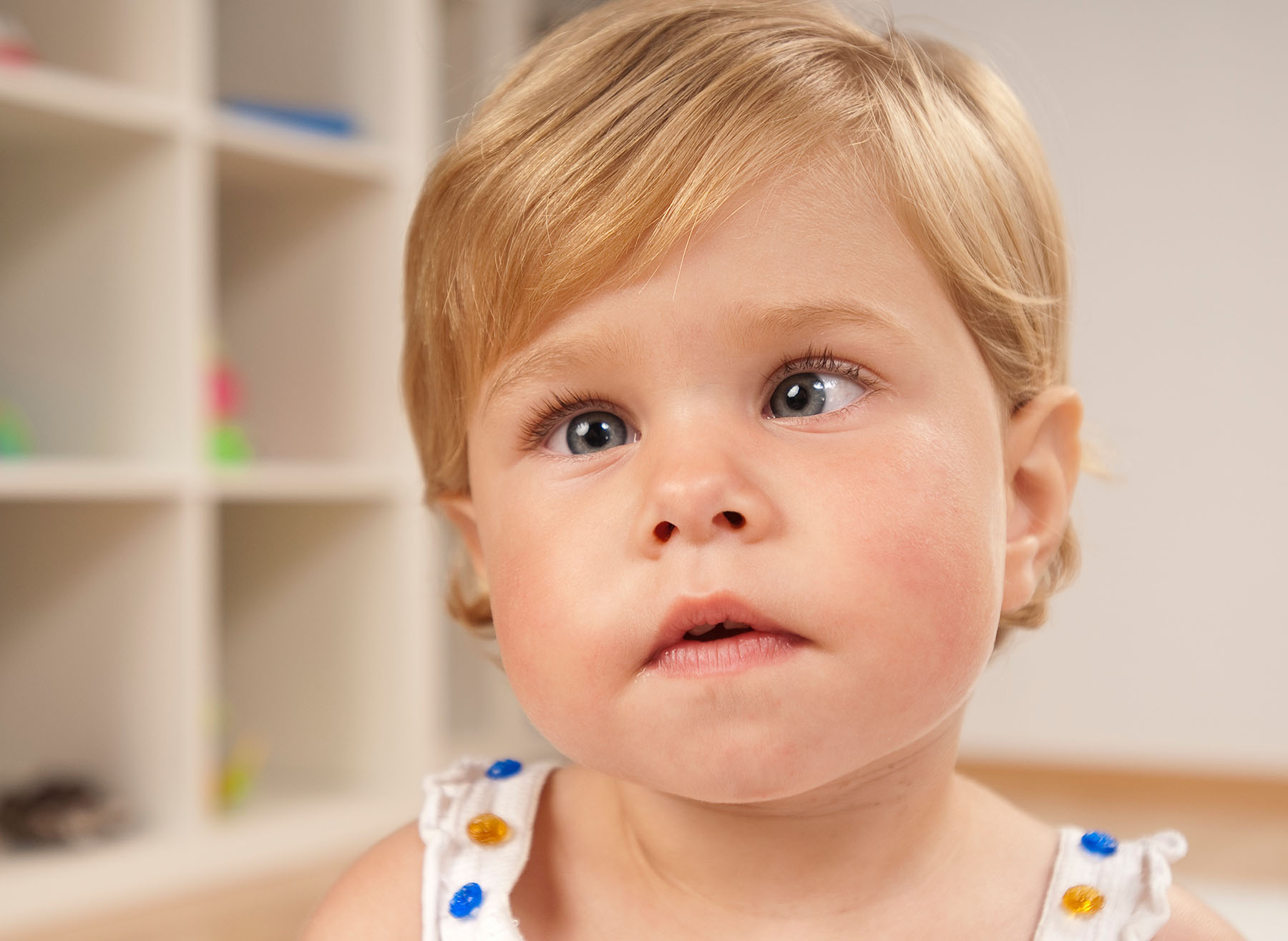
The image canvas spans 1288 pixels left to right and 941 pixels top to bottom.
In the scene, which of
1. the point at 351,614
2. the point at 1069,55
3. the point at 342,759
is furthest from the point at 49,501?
the point at 1069,55

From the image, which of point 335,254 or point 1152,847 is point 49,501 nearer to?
point 335,254

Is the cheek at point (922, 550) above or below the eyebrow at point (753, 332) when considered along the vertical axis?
below

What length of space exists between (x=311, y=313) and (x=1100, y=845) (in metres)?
1.31

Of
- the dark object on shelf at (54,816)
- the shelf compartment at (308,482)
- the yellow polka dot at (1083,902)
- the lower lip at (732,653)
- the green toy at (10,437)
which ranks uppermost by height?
the green toy at (10,437)

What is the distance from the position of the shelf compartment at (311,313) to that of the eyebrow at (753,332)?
3.70 ft

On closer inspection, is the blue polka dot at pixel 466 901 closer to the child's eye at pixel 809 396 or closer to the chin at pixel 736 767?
the chin at pixel 736 767

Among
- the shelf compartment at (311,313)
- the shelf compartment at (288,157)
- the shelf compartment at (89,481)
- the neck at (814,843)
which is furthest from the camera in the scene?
the shelf compartment at (311,313)

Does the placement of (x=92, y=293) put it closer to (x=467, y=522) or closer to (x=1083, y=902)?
(x=467, y=522)

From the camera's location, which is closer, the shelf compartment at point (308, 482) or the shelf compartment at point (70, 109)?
the shelf compartment at point (70, 109)

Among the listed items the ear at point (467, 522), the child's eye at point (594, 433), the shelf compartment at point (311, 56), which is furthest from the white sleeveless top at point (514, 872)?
the shelf compartment at point (311, 56)

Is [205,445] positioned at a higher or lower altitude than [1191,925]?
higher

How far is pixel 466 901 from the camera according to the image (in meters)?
0.67

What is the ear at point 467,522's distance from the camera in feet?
2.44

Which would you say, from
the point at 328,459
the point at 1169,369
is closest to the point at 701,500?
the point at 328,459
